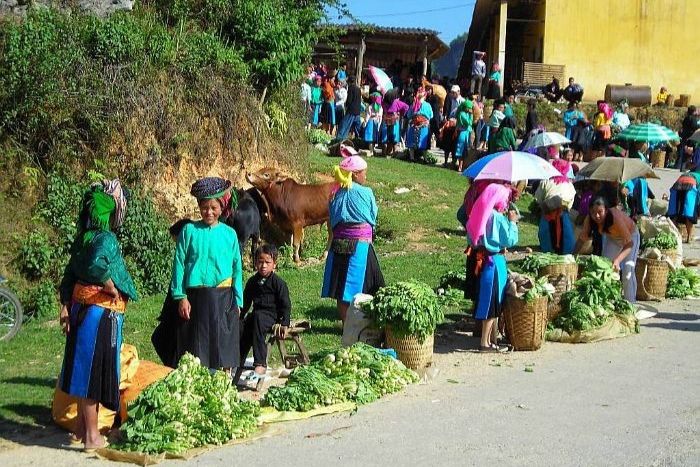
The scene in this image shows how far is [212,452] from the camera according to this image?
7.30m

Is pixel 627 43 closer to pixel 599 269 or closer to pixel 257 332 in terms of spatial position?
pixel 599 269

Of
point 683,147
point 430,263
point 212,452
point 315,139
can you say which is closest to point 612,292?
point 430,263

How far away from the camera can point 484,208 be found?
10.3 metres

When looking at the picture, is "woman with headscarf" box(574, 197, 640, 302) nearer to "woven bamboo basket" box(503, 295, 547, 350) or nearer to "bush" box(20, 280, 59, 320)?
"woven bamboo basket" box(503, 295, 547, 350)

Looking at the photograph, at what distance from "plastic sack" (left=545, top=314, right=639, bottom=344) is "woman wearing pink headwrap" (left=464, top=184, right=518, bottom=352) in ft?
2.61

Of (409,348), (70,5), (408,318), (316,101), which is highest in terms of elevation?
(70,5)

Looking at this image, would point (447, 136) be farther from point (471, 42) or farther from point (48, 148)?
point (471, 42)

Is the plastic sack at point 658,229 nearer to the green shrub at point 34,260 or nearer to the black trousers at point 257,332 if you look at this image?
the black trousers at point 257,332

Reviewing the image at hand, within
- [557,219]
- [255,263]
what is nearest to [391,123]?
[557,219]

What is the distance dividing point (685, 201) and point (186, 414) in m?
12.5

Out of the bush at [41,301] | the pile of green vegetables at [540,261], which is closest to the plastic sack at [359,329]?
the pile of green vegetables at [540,261]

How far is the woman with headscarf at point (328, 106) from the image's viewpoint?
2711cm

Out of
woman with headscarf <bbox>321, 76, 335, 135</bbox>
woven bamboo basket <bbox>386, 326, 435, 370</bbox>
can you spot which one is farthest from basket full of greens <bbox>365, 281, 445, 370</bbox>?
woman with headscarf <bbox>321, 76, 335, 135</bbox>

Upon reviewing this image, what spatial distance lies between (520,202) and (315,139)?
5.46 m
